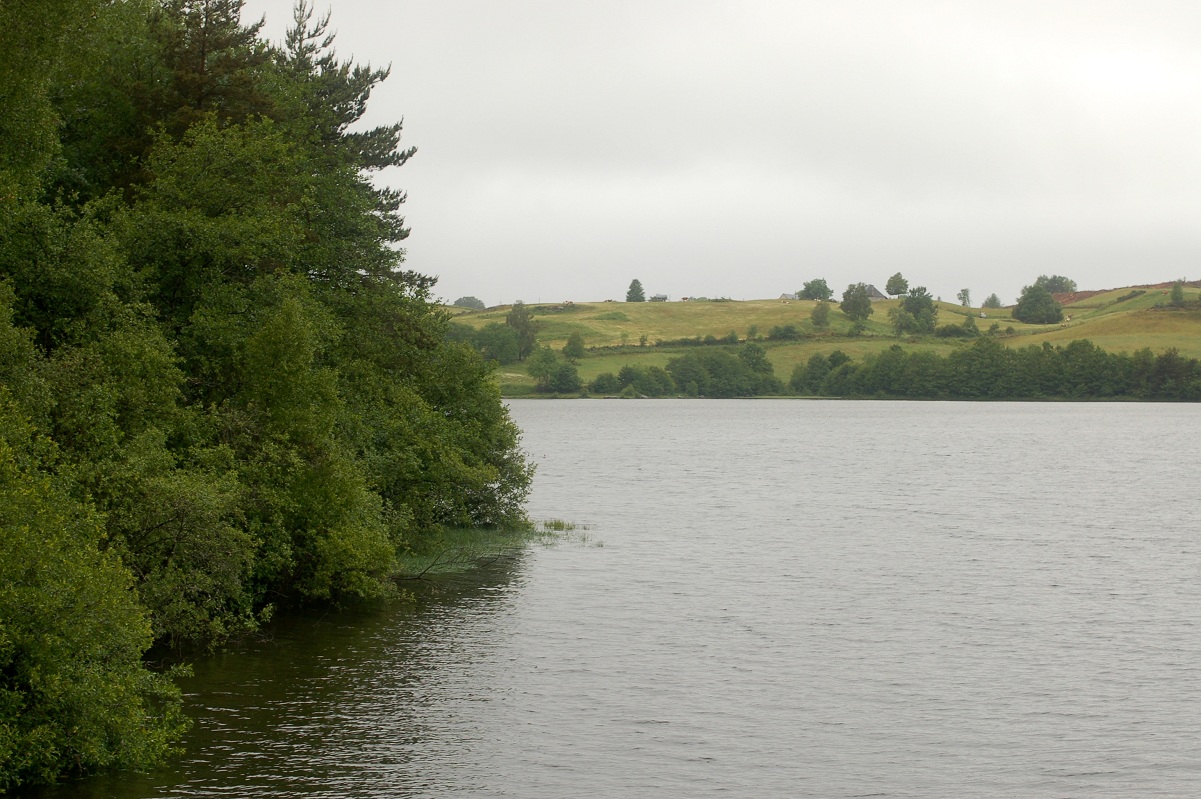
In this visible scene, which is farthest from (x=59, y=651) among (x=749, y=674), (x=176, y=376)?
(x=749, y=674)

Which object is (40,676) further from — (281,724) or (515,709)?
(515,709)

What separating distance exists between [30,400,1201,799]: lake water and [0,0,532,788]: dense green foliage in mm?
2225

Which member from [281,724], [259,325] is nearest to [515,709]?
[281,724]

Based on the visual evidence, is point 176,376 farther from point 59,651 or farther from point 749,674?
point 749,674

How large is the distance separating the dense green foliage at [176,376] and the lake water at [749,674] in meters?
2.22

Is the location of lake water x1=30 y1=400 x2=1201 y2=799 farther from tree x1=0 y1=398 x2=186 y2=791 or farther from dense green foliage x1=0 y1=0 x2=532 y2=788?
dense green foliage x1=0 y1=0 x2=532 y2=788

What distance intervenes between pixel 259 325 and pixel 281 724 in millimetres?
13585

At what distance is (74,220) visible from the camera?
112 feet

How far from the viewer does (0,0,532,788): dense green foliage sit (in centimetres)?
2005

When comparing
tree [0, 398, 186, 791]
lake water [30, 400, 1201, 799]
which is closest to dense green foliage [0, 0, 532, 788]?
tree [0, 398, 186, 791]

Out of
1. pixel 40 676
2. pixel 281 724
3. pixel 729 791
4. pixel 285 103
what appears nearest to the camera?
pixel 40 676

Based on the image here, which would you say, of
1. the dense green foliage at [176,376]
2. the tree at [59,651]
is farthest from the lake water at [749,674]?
the dense green foliage at [176,376]

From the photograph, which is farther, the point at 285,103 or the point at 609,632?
the point at 285,103

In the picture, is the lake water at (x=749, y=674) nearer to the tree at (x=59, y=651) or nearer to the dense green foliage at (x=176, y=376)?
the tree at (x=59, y=651)
